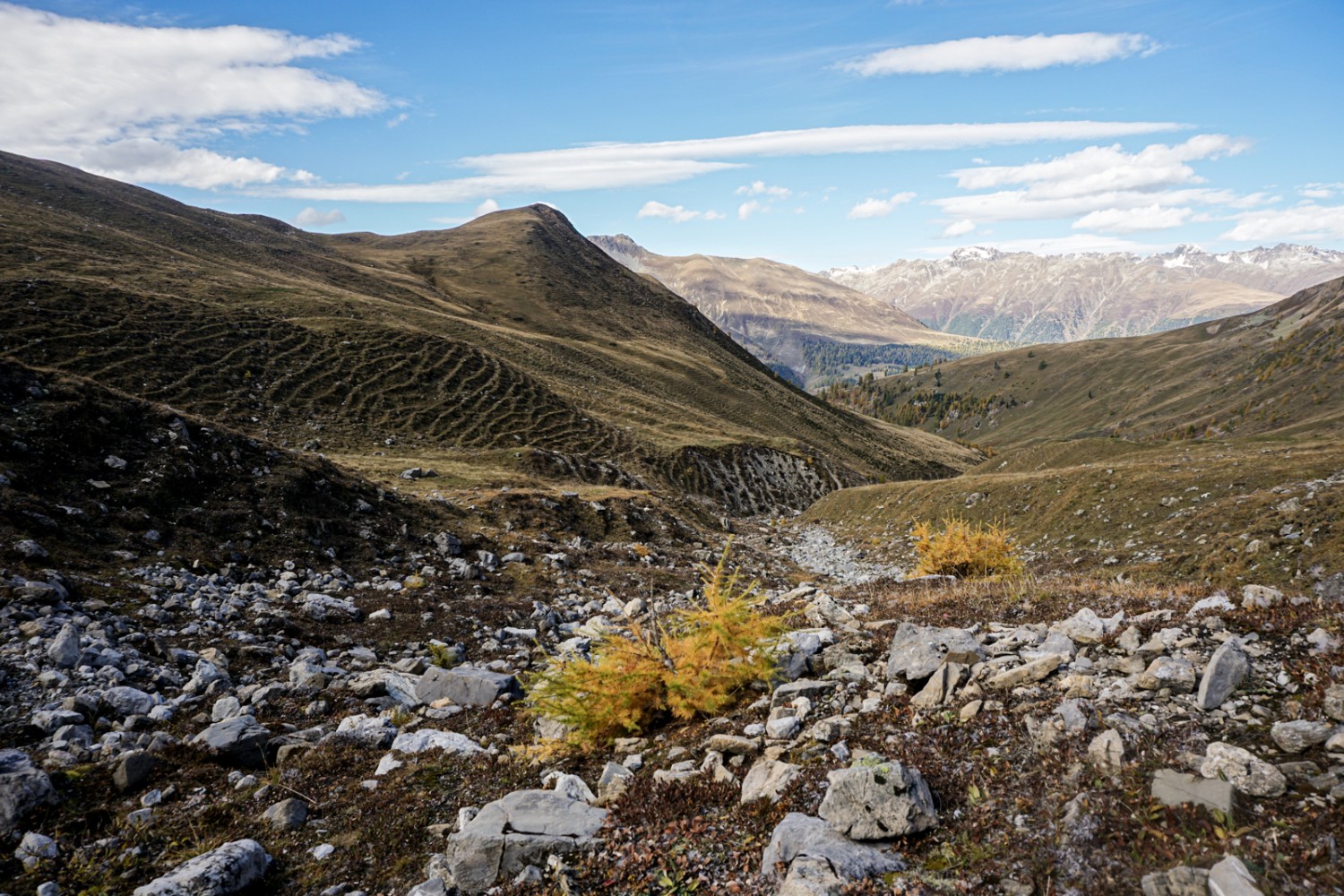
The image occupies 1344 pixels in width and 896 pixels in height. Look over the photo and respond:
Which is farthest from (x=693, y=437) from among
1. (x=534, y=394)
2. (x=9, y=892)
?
(x=9, y=892)

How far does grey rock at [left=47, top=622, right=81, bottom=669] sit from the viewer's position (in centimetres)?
938

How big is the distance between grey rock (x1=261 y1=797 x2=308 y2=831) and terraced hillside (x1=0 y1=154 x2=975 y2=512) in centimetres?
3345

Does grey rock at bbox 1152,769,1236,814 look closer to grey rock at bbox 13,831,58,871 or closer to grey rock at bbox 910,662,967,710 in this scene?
grey rock at bbox 910,662,967,710

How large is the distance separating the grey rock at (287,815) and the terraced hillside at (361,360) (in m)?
33.5

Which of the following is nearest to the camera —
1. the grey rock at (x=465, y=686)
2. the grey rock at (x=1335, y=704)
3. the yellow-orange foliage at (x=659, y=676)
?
the grey rock at (x=1335, y=704)

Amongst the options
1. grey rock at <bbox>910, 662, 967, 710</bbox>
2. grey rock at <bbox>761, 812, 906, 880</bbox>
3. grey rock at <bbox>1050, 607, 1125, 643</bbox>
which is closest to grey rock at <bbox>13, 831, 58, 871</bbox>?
grey rock at <bbox>761, 812, 906, 880</bbox>

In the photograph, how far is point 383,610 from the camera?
1477 centimetres

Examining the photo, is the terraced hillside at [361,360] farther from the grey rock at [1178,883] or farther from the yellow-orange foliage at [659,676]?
the grey rock at [1178,883]

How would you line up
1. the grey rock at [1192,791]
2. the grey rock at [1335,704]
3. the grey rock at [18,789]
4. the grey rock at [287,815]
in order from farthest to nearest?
the grey rock at [287,815] → the grey rock at [18,789] → the grey rock at [1335,704] → the grey rock at [1192,791]

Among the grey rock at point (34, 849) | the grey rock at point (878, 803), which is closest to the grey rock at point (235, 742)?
the grey rock at point (34, 849)

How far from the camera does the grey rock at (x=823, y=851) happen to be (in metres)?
4.90

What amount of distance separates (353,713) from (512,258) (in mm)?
161334

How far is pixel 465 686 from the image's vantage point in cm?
1058

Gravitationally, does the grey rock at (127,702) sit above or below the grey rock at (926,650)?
below
